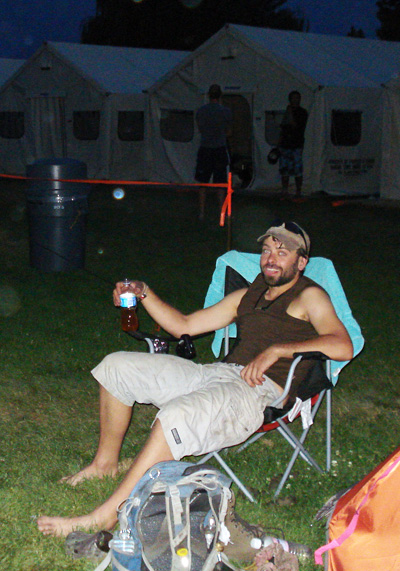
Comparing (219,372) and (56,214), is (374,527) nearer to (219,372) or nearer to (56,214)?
(219,372)

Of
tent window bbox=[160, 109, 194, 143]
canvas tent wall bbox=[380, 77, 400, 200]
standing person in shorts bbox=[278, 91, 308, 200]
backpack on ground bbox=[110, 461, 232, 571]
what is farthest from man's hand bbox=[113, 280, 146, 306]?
tent window bbox=[160, 109, 194, 143]

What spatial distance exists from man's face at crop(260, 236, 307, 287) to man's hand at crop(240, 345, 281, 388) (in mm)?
395

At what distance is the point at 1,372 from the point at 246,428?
2406 mm

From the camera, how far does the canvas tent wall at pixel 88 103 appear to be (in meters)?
17.3

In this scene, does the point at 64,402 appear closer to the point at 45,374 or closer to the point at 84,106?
the point at 45,374

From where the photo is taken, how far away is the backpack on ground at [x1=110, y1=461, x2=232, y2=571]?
7.92 ft

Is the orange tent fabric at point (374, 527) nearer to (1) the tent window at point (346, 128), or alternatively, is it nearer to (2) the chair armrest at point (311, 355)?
(2) the chair armrest at point (311, 355)

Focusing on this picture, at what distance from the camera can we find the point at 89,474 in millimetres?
3316

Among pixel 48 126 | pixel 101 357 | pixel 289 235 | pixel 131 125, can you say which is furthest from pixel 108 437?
pixel 48 126

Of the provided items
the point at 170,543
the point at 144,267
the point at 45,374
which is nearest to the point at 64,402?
the point at 45,374

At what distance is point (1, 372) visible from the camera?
4.89 meters

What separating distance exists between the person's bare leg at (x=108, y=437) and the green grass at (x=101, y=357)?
66 mm

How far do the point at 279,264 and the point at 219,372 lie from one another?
596mm

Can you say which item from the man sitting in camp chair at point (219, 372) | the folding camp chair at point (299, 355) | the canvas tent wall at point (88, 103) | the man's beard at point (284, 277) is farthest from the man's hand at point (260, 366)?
the canvas tent wall at point (88, 103)
